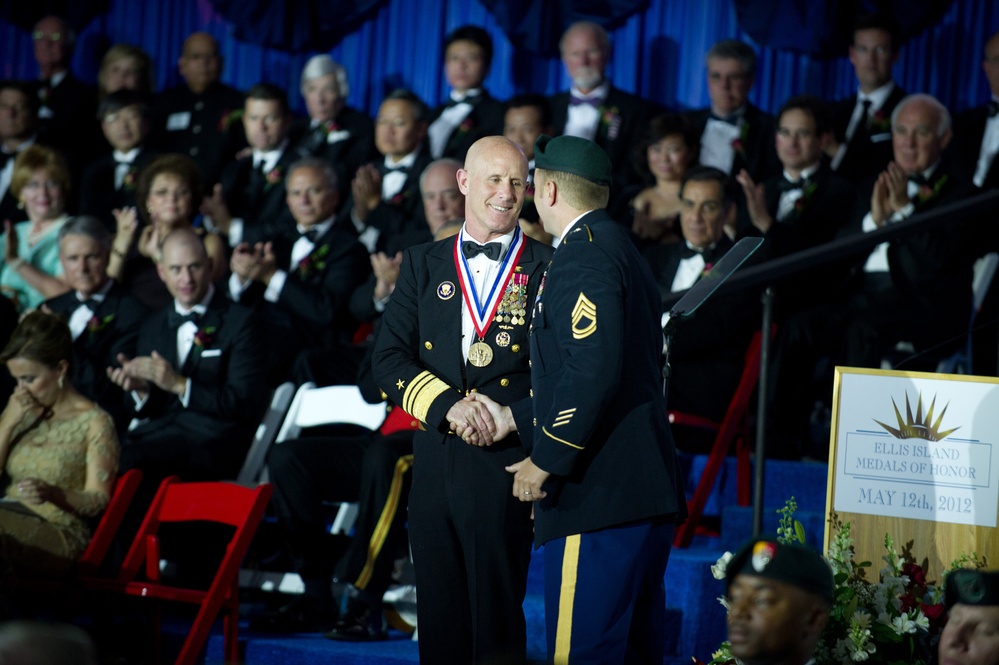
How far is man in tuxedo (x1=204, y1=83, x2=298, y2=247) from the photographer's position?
873 cm

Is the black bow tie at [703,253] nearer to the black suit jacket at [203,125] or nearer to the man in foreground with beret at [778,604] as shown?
the man in foreground with beret at [778,604]

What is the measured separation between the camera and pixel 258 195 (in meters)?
8.96

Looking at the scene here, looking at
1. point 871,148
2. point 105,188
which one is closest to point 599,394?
point 871,148

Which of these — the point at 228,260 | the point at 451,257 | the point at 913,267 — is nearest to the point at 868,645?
the point at 451,257

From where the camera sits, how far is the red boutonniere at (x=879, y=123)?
7.76m

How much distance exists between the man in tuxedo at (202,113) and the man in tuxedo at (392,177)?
1398 mm

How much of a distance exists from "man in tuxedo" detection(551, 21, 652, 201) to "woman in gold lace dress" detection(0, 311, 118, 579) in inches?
146

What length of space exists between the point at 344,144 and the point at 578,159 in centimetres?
560

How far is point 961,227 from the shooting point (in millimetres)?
6512

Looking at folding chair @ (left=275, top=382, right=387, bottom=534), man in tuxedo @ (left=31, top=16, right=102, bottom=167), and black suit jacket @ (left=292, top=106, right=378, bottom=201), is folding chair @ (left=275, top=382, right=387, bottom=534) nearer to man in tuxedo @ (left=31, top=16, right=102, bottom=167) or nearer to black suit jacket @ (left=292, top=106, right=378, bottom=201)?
black suit jacket @ (left=292, top=106, right=378, bottom=201)

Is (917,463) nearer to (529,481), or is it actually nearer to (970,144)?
(529,481)

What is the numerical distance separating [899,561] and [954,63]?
5309mm

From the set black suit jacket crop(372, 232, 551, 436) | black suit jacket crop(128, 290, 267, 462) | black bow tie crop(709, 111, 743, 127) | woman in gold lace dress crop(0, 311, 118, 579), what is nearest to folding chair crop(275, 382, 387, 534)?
black suit jacket crop(128, 290, 267, 462)

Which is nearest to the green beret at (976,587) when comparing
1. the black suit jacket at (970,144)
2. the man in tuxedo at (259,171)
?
the black suit jacket at (970,144)
